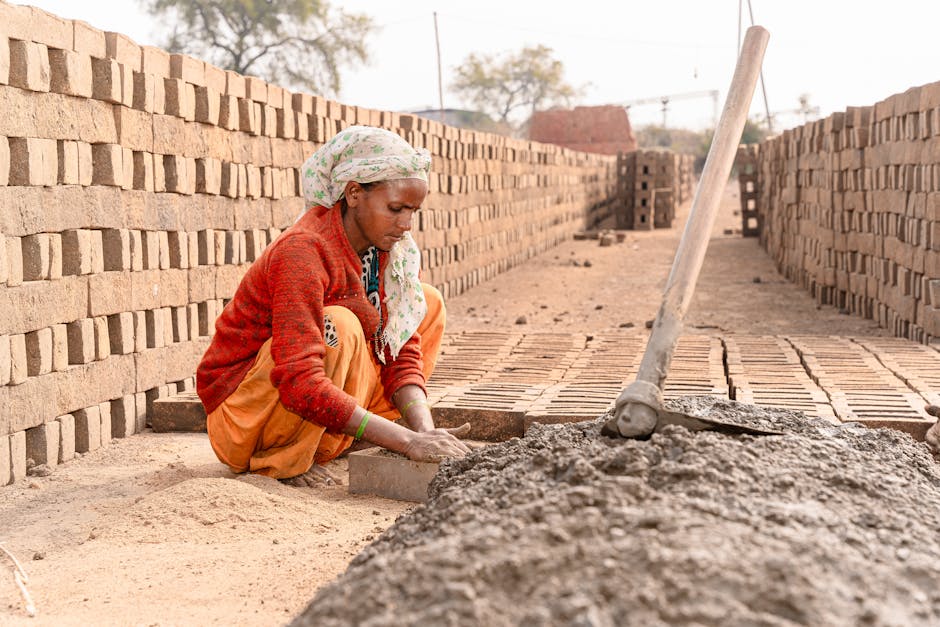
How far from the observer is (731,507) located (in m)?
1.82

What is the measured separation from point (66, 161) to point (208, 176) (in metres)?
1.15

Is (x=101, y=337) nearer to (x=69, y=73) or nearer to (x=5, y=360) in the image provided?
(x=5, y=360)

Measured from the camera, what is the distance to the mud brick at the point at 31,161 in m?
3.61

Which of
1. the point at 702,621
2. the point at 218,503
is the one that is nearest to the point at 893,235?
the point at 218,503

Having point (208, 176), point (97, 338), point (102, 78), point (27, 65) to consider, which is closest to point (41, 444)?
point (97, 338)

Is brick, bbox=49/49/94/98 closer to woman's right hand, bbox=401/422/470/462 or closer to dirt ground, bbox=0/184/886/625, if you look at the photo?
dirt ground, bbox=0/184/886/625

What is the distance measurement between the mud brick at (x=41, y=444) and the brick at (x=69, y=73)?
A: 1295mm

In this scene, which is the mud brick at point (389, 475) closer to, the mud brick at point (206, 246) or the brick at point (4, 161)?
the brick at point (4, 161)

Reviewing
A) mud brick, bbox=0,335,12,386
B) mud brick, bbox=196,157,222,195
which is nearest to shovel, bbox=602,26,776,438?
mud brick, bbox=0,335,12,386

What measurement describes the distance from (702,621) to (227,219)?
13.8 ft

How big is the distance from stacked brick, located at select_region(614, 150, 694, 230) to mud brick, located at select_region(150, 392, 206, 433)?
15.5m

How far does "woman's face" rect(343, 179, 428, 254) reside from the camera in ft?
10.9

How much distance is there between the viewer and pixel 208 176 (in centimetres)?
500

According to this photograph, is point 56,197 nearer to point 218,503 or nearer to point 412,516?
point 218,503
